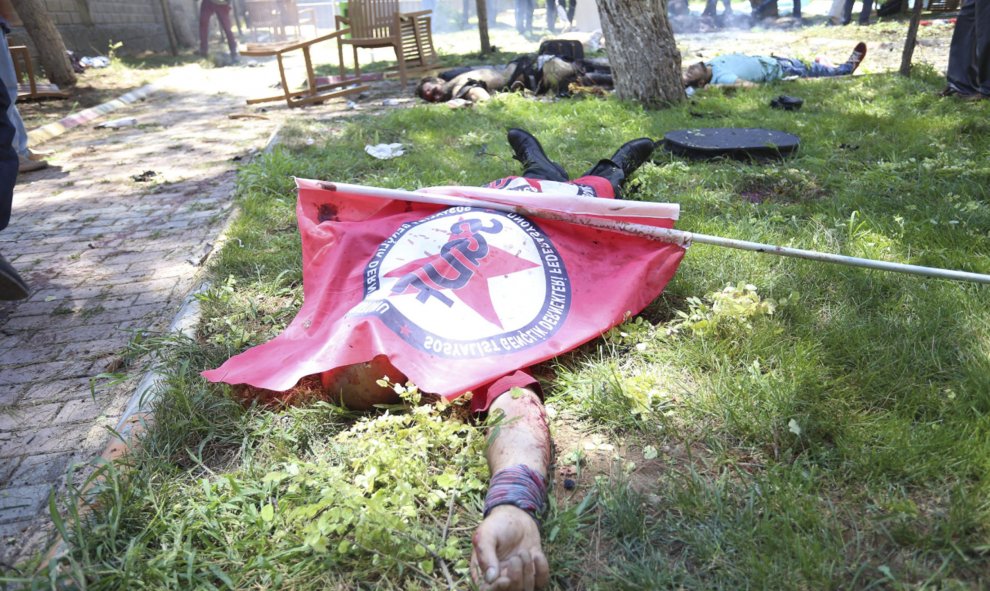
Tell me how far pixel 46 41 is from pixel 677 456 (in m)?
11.6

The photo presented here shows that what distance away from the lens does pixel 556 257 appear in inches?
93.7

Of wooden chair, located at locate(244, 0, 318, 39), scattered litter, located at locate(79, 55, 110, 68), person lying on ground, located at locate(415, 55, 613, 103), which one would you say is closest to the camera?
person lying on ground, located at locate(415, 55, 613, 103)

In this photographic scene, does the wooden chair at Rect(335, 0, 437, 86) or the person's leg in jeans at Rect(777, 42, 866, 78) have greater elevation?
the wooden chair at Rect(335, 0, 437, 86)

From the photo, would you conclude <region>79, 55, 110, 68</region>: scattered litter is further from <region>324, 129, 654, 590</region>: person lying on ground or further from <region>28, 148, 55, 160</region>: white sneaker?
<region>324, 129, 654, 590</region>: person lying on ground

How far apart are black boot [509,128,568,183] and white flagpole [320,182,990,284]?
2.97ft

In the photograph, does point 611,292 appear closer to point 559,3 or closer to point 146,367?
point 146,367

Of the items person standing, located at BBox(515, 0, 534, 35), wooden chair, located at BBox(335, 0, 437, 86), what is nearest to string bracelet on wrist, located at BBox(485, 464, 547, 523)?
wooden chair, located at BBox(335, 0, 437, 86)

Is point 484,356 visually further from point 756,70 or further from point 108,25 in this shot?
point 108,25

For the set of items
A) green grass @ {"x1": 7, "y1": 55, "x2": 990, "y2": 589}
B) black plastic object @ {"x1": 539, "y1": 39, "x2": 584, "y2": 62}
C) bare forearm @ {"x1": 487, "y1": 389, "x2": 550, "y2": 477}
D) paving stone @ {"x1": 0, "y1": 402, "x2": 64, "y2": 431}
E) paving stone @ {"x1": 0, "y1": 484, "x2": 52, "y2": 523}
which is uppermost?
black plastic object @ {"x1": 539, "y1": 39, "x2": 584, "y2": 62}

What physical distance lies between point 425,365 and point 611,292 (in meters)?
0.78

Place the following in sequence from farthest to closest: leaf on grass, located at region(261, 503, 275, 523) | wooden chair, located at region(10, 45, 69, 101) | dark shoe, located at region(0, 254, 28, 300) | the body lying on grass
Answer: wooden chair, located at region(10, 45, 69, 101)
dark shoe, located at region(0, 254, 28, 300)
leaf on grass, located at region(261, 503, 275, 523)
the body lying on grass

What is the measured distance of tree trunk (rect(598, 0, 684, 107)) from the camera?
5938mm

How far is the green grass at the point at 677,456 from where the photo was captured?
1438mm

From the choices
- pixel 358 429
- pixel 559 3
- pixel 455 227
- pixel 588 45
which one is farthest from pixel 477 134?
pixel 559 3
